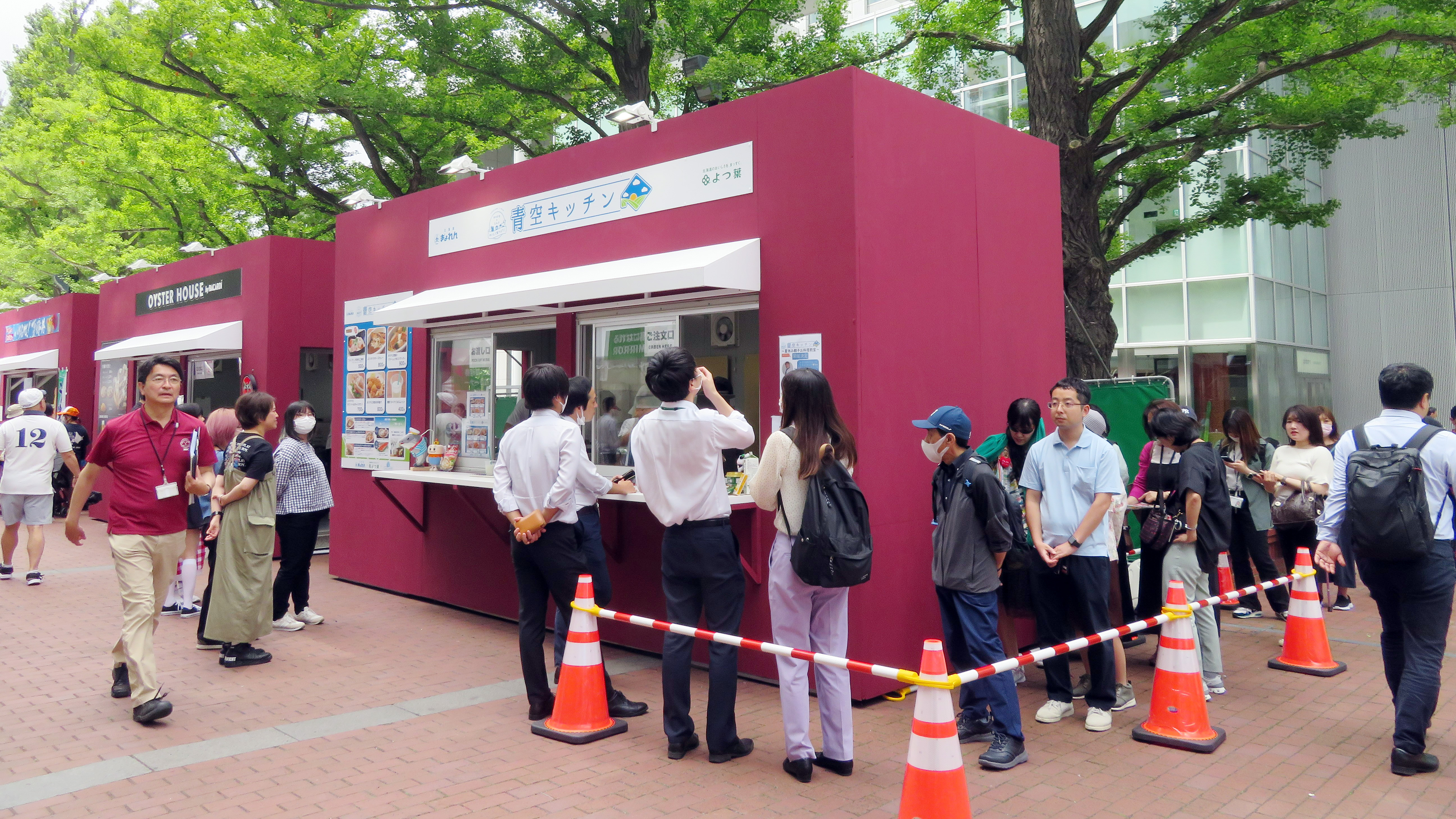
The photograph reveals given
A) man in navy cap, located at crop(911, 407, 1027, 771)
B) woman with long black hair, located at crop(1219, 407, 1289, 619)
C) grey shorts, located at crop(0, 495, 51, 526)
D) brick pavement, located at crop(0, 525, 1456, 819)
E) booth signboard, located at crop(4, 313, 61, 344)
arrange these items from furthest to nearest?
1. booth signboard, located at crop(4, 313, 61, 344)
2. grey shorts, located at crop(0, 495, 51, 526)
3. woman with long black hair, located at crop(1219, 407, 1289, 619)
4. man in navy cap, located at crop(911, 407, 1027, 771)
5. brick pavement, located at crop(0, 525, 1456, 819)

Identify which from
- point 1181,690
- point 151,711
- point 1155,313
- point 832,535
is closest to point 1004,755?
point 1181,690

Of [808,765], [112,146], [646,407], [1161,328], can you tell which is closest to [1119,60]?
[1161,328]

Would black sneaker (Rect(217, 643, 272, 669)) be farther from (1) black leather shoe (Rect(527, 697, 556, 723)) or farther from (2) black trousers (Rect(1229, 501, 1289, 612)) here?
(2) black trousers (Rect(1229, 501, 1289, 612))

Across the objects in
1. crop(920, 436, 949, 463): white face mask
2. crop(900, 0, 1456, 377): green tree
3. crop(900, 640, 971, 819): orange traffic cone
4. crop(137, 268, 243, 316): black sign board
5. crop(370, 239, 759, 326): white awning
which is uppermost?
crop(900, 0, 1456, 377): green tree

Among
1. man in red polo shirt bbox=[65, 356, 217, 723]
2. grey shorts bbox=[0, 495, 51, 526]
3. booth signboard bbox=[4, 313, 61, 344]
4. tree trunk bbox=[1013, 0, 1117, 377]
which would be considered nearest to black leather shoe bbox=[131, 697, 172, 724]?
man in red polo shirt bbox=[65, 356, 217, 723]

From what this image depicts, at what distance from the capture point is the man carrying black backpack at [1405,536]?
13.4 ft

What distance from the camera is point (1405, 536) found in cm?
404

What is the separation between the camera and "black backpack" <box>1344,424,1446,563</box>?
4.04m

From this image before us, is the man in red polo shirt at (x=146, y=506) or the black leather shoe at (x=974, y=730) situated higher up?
the man in red polo shirt at (x=146, y=506)

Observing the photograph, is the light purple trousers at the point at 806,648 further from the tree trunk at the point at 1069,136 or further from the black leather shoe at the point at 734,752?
the tree trunk at the point at 1069,136

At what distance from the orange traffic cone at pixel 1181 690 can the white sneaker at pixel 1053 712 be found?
1.58 ft

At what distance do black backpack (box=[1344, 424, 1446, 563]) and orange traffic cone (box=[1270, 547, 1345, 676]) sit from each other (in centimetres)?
183

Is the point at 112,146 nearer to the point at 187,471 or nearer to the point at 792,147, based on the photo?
the point at 187,471

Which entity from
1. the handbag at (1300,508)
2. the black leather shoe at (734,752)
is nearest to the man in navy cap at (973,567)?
the black leather shoe at (734,752)
